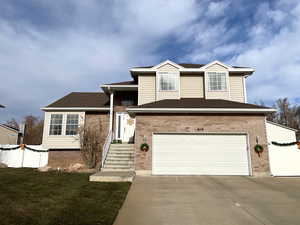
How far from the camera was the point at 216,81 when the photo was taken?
14.3m

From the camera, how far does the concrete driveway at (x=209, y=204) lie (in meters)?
4.31

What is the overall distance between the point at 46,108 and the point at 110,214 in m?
11.8

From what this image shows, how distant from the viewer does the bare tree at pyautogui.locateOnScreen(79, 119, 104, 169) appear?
13.7m

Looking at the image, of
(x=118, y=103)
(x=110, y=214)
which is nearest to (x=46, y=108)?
(x=118, y=103)

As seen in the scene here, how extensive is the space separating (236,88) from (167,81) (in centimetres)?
501

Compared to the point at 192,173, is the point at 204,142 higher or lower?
higher

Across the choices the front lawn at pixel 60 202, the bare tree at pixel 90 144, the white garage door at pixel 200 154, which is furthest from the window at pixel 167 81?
the front lawn at pixel 60 202

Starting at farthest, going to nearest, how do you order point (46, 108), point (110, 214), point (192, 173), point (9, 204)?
point (46, 108) → point (192, 173) → point (9, 204) → point (110, 214)

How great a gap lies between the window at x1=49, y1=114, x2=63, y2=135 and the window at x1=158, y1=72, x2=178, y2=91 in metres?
7.52

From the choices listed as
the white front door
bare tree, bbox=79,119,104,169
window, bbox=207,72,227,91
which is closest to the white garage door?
the white front door

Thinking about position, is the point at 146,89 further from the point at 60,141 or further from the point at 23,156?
the point at 23,156

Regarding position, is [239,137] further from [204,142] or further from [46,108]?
[46,108]

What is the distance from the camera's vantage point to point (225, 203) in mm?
5543

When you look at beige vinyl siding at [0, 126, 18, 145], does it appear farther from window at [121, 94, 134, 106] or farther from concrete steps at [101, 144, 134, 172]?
concrete steps at [101, 144, 134, 172]
